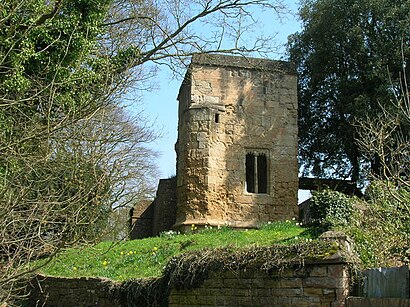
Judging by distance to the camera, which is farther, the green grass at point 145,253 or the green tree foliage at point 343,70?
the green tree foliage at point 343,70

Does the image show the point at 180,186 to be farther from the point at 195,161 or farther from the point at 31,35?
the point at 31,35

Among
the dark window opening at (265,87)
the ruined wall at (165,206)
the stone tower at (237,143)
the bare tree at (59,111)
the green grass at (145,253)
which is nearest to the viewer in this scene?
the bare tree at (59,111)

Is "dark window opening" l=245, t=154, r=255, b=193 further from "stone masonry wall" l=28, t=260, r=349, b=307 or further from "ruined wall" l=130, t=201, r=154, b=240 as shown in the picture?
"stone masonry wall" l=28, t=260, r=349, b=307

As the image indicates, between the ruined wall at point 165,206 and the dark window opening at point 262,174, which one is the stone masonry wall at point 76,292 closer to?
the ruined wall at point 165,206

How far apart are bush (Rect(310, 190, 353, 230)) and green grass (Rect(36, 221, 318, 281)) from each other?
0.47m

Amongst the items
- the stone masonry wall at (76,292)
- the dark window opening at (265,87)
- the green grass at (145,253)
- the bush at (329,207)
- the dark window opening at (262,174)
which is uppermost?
the dark window opening at (265,87)

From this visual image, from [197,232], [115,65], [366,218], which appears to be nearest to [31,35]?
[115,65]

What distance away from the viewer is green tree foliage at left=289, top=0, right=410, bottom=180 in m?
20.5

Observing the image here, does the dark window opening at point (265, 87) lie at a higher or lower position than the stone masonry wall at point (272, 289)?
higher

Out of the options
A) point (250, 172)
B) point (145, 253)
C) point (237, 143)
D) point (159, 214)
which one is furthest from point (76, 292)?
point (250, 172)

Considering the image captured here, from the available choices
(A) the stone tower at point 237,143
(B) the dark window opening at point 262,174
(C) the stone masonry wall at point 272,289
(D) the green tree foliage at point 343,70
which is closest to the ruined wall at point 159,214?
(A) the stone tower at point 237,143

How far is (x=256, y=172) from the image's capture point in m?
18.5

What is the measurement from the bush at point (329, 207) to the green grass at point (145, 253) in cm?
47

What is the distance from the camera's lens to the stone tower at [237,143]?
58.1 ft
